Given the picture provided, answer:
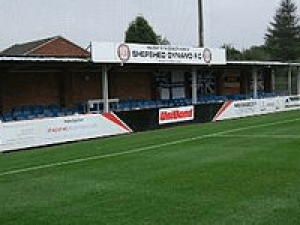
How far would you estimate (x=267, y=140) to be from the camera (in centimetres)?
1766

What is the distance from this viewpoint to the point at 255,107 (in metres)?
33.3

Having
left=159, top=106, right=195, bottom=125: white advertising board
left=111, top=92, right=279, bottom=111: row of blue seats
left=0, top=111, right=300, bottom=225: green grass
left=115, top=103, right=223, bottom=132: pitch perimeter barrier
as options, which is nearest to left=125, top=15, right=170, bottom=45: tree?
left=111, top=92, right=279, bottom=111: row of blue seats

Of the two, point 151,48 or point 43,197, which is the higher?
point 151,48

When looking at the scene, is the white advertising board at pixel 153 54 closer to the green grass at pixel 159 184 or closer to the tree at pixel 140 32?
the green grass at pixel 159 184

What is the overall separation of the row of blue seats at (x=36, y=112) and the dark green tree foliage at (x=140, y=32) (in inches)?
1060

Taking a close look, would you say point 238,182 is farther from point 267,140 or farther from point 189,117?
point 189,117

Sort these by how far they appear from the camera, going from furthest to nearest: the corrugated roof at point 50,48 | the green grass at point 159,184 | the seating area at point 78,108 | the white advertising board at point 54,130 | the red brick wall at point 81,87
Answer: the corrugated roof at point 50,48, the red brick wall at point 81,87, the seating area at point 78,108, the white advertising board at point 54,130, the green grass at point 159,184

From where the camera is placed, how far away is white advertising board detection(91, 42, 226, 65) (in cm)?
2461

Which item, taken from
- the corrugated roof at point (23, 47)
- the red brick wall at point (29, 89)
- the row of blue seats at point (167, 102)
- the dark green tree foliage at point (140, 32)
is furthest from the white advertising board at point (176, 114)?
the dark green tree foliage at point (140, 32)

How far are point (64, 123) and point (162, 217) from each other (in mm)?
13775

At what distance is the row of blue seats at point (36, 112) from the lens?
82.9 feet

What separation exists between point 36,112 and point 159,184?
17714 mm

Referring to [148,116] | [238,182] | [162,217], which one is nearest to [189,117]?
[148,116]

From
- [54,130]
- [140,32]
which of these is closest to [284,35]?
[140,32]
